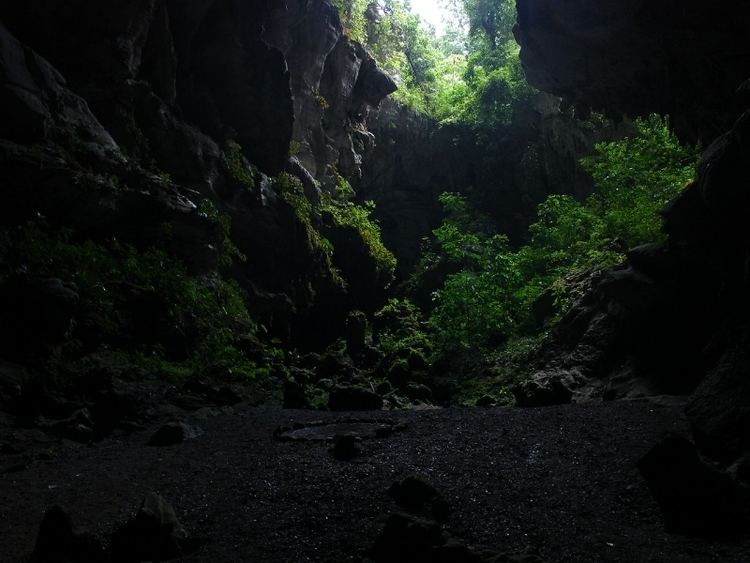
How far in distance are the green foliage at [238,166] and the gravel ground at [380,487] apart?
11.3 meters

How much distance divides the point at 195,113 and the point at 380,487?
1593cm

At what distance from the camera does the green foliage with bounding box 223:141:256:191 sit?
17.4 metres

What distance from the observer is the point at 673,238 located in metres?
8.93

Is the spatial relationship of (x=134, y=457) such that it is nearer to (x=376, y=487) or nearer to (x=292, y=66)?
(x=376, y=487)

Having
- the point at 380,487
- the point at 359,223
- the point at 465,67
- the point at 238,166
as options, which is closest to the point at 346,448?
the point at 380,487

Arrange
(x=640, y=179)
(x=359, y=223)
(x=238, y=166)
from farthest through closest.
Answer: (x=359, y=223) → (x=238, y=166) → (x=640, y=179)

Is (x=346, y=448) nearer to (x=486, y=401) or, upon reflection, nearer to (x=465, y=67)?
(x=486, y=401)

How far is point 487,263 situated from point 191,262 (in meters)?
10.2

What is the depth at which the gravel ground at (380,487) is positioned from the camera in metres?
4.19

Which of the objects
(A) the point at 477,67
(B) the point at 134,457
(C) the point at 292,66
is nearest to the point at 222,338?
(B) the point at 134,457

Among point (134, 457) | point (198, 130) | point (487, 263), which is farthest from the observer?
point (487, 263)

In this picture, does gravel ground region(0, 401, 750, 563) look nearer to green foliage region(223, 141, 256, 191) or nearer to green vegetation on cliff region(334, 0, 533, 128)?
green foliage region(223, 141, 256, 191)

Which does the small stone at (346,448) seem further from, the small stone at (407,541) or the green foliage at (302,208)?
the green foliage at (302,208)

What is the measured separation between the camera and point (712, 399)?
20.4 ft
